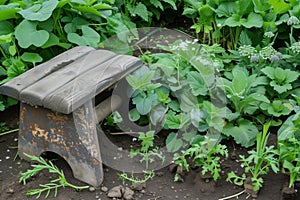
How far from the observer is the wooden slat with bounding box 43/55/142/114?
8.04 ft

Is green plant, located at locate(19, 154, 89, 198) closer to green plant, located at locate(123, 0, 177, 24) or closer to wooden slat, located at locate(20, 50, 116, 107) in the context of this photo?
wooden slat, located at locate(20, 50, 116, 107)

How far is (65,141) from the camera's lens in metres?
2.64

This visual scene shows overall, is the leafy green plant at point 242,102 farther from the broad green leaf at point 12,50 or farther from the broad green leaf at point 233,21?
the broad green leaf at point 12,50

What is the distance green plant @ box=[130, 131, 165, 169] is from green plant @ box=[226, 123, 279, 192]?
1.37 feet

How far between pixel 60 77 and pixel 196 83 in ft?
2.84

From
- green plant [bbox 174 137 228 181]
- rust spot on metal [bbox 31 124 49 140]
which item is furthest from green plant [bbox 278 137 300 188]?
rust spot on metal [bbox 31 124 49 140]

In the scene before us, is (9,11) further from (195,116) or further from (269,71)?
(269,71)

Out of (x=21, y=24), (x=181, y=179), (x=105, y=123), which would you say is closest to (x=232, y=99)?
(x=181, y=179)

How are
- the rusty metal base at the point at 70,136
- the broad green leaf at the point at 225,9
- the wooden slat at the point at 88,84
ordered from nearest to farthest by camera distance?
the wooden slat at the point at 88,84 < the rusty metal base at the point at 70,136 < the broad green leaf at the point at 225,9

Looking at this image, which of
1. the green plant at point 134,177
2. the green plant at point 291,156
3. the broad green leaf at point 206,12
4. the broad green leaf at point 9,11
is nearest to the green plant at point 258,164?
the green plant at point 291,156

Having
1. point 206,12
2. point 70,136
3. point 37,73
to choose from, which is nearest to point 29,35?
point 37,73

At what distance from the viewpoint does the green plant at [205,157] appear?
2629 millimetres

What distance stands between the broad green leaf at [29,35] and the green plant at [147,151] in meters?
0.80

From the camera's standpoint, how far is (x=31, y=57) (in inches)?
121
